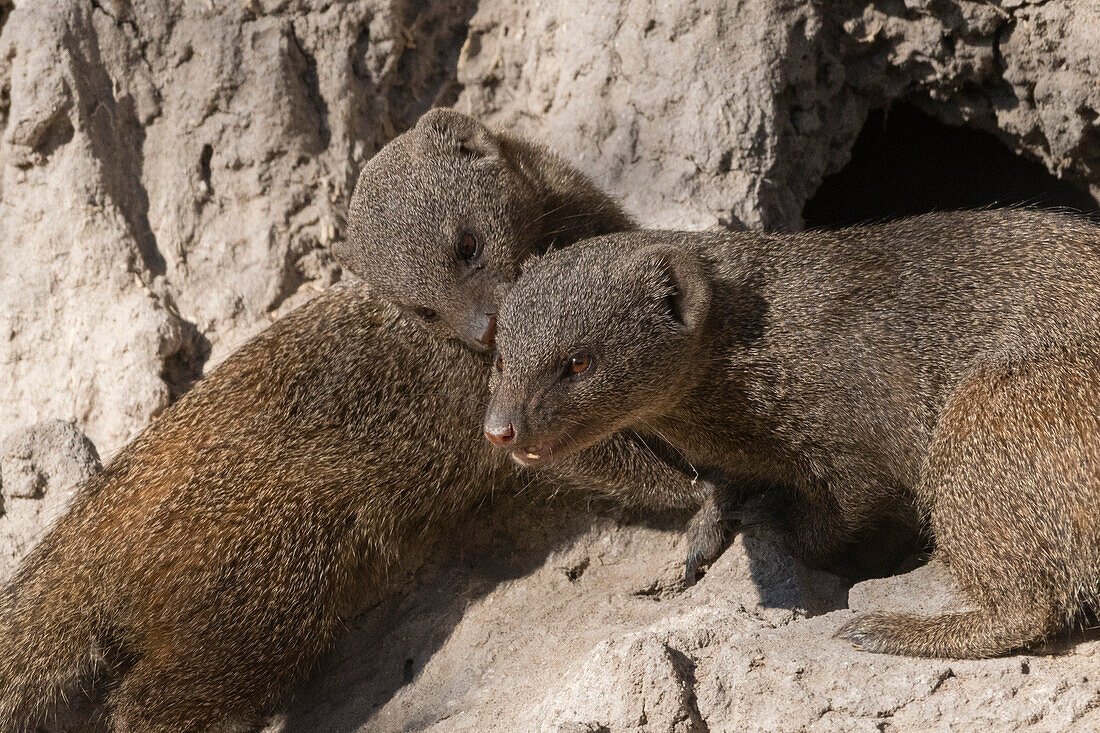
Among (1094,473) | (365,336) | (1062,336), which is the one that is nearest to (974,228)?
(1062,336)

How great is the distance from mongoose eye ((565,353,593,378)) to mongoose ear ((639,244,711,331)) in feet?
0.88

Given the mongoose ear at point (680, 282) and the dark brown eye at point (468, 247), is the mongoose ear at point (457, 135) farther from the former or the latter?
the mongoose ear at point (680, 282)

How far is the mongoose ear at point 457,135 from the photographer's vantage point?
341 cm

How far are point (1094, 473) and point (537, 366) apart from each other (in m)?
1.32

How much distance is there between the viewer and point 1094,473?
2.43m

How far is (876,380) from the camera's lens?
279 centimetres

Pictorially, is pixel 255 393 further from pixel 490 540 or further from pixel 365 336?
pixel 490 540

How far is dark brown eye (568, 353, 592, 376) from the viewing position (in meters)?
2.68

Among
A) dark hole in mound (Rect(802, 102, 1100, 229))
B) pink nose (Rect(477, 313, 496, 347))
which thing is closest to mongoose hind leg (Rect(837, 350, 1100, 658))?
pink nose (Rect(477, 313, 496, 347))

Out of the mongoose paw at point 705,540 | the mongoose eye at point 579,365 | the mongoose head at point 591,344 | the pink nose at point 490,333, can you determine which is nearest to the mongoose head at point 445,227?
the pink nose at point 490,333

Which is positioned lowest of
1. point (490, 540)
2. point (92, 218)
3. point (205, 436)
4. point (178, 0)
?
point (490, 540)

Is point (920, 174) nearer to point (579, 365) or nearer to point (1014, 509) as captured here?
point (1014, 509)

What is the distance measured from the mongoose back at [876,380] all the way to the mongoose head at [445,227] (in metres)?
0.33

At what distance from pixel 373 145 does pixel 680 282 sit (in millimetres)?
1837
